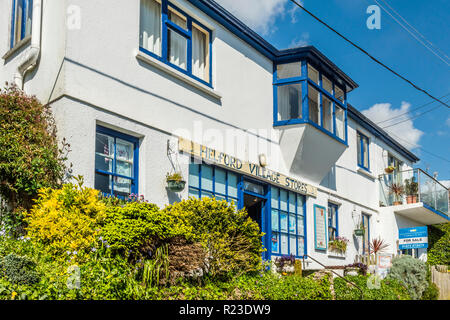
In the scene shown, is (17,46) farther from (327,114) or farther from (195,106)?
(327,114)

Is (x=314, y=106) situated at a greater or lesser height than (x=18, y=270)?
greater

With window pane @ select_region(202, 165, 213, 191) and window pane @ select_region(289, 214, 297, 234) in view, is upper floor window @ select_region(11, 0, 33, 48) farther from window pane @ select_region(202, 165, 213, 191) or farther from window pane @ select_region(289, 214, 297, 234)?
window pane @ select_region(289, 214, 297, 234)

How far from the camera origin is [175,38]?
12.1 meters

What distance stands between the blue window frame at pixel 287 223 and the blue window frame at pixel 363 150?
237 inches

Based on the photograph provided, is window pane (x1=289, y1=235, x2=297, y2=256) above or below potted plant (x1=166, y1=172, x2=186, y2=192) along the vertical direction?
below

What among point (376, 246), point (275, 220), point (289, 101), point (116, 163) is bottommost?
point (376, 246)

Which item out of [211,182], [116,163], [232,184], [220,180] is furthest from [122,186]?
[232,184]

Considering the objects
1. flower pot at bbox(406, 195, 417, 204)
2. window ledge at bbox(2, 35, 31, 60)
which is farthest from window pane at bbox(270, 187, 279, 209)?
flower pot at bbox(406, 195, 417, 204)

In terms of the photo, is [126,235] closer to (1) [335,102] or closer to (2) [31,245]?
(2) [31,245]

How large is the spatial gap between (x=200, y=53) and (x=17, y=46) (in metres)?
4.27

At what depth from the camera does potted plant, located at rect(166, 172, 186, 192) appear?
35.1 feet

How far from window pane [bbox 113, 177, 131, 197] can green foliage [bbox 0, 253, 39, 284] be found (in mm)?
3295

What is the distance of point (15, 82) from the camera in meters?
10.3
